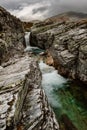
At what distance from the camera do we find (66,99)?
1470 inches

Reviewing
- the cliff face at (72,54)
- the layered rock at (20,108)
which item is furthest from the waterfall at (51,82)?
the layered rock at (20,108)

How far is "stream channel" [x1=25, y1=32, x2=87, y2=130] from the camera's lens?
29.3m

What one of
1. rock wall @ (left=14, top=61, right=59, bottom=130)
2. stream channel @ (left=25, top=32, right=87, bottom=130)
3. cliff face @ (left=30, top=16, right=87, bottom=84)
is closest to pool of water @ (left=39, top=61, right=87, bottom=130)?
stream channel @ (left=25, top=32, right=87, bottom=130)

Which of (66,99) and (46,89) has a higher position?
(46,89)

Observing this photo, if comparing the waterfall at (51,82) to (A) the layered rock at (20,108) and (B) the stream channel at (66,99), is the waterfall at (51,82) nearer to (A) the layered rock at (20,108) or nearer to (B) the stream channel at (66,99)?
(B) the stream channel at (66,99)

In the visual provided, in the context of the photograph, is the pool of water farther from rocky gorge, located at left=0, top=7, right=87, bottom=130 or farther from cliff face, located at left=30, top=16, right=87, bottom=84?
cliff face, located at left=30, top=16, right=87, bottom=84

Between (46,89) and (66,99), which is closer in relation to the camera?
(66,99)

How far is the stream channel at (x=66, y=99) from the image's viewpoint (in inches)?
1153

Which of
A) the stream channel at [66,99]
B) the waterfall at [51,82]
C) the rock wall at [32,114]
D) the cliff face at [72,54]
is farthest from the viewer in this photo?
the cliff face at [72,54]

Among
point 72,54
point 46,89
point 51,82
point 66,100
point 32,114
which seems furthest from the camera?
point 72,54

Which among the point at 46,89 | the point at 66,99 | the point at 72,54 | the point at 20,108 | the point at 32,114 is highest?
the point at 20,108

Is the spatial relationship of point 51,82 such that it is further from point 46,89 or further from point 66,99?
point 66,99

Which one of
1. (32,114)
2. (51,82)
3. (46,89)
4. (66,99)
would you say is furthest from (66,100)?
(32,114)

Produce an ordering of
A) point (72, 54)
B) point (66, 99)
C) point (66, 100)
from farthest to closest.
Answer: point (72, 54) → point (66, 99) → point (66, 100)
